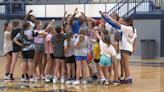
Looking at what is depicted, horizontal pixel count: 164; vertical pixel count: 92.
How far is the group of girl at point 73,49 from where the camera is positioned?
6688 mm

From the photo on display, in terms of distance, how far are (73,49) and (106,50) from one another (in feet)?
3.30

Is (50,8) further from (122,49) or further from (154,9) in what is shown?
(122,49)

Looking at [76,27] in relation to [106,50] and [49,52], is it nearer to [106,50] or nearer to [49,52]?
[49,52]

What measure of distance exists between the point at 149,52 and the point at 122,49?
8105 mm

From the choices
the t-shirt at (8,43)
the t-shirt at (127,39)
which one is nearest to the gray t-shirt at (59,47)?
the t-shirt at (8,43)

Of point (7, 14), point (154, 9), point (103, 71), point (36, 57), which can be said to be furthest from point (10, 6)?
point (103, 71)

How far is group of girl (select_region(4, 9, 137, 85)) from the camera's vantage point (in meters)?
6.69

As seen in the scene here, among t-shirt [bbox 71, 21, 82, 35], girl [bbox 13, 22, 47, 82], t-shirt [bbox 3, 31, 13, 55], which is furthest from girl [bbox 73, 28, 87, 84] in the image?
t-shirt [bbox 3, 31, 13, 55]

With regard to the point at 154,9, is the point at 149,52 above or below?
below

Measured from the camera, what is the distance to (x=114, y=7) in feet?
54.5

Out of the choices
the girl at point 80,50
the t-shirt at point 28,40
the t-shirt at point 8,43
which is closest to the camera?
the girl at point 80,50

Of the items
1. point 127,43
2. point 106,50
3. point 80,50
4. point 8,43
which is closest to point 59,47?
point 80,50

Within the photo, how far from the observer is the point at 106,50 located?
6598 millimetres

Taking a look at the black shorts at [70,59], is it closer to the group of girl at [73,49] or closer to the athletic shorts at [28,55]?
the group of girl at [73,49]
